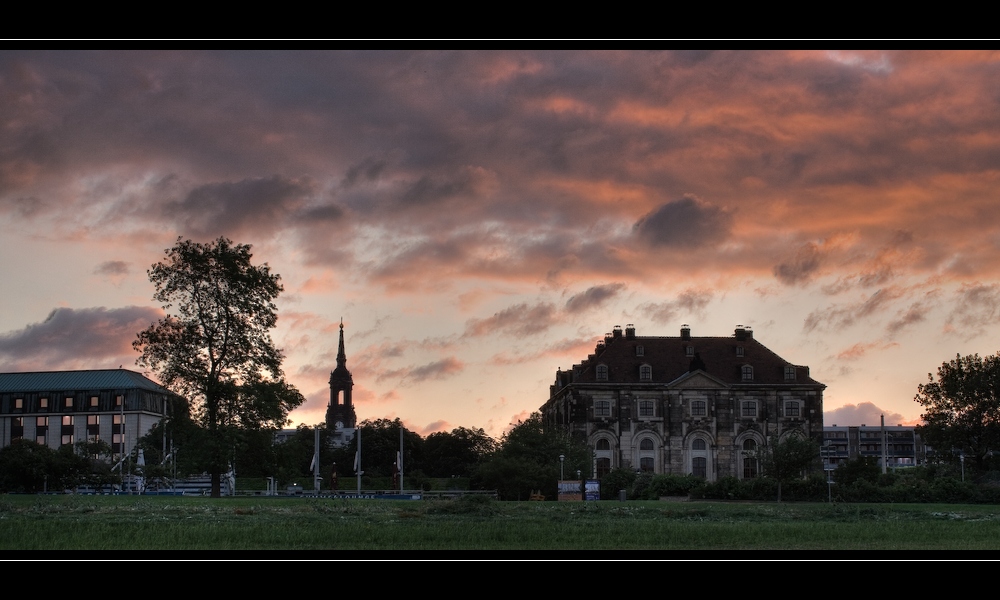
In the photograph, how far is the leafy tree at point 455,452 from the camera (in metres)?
98.4

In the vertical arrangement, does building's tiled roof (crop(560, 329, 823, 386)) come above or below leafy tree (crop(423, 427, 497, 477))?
above

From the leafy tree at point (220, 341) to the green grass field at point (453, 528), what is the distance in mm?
9637

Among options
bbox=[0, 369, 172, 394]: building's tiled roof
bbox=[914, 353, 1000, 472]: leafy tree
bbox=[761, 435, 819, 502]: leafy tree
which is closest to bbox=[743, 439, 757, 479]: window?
bbox=[914, 353, 1000, 472]: leafy tree

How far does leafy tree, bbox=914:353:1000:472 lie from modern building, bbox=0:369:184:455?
245 feet

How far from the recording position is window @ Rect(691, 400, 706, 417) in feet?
337

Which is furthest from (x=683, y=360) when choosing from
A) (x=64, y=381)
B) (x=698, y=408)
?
(x=64, y=381)

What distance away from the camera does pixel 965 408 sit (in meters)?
76.1

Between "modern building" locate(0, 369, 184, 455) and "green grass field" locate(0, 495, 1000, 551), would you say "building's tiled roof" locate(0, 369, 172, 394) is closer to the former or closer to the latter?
"modern building" locate(0, 369, 184, 455)

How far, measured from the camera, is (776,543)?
84.1 ft

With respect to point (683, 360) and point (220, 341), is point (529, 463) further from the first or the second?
point (683, 360)

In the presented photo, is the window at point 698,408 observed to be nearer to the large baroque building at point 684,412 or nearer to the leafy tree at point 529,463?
the large baroque building at point 684,412

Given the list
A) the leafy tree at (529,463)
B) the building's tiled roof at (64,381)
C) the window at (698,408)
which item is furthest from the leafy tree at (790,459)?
the building's tiled roof at (64,381)

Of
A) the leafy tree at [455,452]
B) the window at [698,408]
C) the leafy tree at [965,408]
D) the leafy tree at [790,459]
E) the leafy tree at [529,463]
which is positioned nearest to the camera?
the leafy tree at [529,463]
